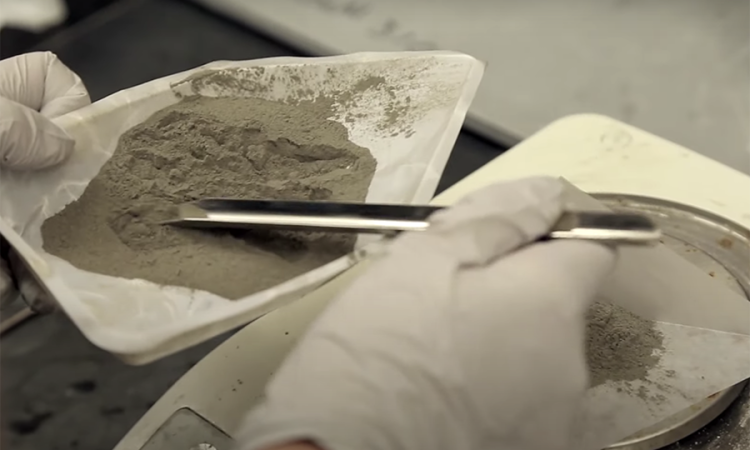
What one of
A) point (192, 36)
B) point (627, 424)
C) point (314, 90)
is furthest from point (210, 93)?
point (192, 36)

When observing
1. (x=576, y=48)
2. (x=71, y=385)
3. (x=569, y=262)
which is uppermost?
(x=569, y=262)

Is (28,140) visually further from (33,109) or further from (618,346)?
(618,346)

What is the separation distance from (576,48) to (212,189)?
979 mm

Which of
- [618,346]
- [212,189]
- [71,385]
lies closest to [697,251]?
[618,346]

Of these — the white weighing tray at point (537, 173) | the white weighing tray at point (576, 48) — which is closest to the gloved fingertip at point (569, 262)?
the white weighing tray at point (537, 173)

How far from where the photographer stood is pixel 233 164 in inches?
25.4

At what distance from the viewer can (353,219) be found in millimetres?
547

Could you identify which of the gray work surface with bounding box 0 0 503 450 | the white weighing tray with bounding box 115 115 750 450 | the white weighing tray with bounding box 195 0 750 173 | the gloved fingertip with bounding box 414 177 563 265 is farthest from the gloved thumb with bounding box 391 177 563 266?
the white weighing tray with bounding box 195 0 750 173

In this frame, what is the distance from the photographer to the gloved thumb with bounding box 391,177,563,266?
499 millimetres

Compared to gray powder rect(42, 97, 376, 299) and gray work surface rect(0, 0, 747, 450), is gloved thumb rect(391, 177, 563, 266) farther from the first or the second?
gray work surface rect(0, 0, 747, 450)

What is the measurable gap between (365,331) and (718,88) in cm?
106

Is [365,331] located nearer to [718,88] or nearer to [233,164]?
[233,164]

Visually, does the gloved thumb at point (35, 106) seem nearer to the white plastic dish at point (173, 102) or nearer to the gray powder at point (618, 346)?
the white plastic dish at point (173, 102)

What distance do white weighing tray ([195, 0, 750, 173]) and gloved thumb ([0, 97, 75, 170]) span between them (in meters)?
0.82
